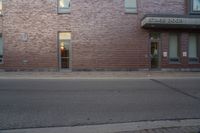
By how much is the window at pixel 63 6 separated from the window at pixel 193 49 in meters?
10.3

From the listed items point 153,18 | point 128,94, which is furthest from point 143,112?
point 153,18

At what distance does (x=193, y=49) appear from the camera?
24.1 meters

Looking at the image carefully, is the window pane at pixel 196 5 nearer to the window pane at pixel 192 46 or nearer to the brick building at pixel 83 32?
the brick building at pixel 83 32

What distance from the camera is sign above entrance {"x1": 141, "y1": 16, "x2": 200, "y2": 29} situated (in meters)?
21.5

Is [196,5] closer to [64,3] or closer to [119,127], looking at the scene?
[64,3]

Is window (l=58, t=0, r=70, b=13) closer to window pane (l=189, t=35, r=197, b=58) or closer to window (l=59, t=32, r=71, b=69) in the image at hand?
window (l=59, t=32, r=71, b=69)

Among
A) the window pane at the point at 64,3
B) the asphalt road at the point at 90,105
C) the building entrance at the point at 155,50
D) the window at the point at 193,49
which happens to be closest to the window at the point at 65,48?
the window pane at the point at 64,3

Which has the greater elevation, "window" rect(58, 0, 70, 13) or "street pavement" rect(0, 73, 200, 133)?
"window" rect(58, 0, 70, 13)

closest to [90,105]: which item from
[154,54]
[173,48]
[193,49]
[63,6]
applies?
[63,6]

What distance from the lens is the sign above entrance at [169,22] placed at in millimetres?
21453

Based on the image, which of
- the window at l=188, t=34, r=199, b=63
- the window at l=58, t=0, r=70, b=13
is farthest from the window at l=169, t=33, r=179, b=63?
the window at l=58, t=0, r=70, b=13

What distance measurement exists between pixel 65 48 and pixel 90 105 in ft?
46.0

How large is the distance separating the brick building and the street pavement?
9.93m

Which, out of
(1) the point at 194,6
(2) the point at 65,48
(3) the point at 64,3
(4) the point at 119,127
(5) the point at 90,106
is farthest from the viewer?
(1) the point at 194,6
